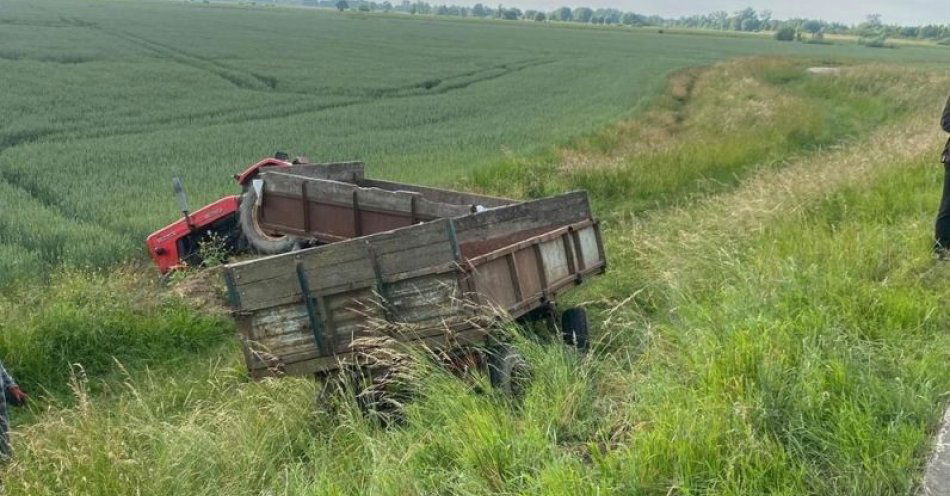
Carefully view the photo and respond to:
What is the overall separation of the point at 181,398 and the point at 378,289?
2389 mm

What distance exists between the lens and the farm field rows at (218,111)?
1129 centimetres

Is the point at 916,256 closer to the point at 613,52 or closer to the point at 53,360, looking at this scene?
the point at 53,360

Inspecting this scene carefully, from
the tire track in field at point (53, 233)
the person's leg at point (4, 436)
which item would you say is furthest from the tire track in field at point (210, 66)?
the person's leg at point (4, 436)

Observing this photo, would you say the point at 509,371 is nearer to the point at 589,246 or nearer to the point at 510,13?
the point at 589,246

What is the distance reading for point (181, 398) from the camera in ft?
20.5

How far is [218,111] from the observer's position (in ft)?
76.1

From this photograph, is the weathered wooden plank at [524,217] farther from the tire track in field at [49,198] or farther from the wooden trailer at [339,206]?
the tire track in field at [49,198]

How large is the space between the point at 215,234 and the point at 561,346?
5.43 m

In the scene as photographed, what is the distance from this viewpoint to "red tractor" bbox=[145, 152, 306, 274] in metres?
8.48

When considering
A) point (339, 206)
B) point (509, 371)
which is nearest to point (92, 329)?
point (339, 206)

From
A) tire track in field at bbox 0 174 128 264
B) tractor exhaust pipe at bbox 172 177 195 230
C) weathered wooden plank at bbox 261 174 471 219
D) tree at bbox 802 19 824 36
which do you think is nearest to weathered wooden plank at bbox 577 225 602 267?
weathered wooden plank at bbox 261 174 471 219

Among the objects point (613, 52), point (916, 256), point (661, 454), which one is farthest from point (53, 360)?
point (613, 52)

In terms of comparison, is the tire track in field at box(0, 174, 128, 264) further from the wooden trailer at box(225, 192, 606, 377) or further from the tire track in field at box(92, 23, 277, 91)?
the tire track in field at box(92, 23, 277, 91)

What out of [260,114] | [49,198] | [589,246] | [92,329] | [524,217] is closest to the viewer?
[524,217]
